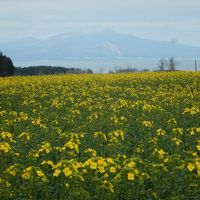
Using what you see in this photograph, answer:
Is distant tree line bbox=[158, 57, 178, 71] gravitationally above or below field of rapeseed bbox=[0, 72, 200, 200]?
above

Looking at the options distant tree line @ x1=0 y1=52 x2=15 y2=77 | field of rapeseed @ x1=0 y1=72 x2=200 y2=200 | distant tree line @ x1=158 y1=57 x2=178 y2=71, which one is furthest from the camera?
distant tree line @ x1=158 y1=57 x2=178 y2=71

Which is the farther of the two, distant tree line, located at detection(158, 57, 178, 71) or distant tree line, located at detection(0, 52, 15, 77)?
distant tree line, located at detection(158, 57, 178, 71)

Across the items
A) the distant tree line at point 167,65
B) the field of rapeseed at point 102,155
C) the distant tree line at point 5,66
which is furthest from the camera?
the distant tree line at point 167,65

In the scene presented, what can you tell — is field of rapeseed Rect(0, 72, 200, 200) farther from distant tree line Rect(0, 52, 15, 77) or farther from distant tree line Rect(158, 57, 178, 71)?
distant tree line Rect(158, 57, 178, 71)

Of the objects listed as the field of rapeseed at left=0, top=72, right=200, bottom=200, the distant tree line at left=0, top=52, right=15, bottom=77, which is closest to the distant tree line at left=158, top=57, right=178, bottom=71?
the distant tree line at left=0, top=52, right=15, bottom=77

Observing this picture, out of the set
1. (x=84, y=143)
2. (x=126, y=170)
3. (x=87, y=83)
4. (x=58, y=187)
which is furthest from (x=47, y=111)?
(x=87, y=83)

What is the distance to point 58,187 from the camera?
6.47m

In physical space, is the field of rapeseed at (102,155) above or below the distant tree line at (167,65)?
below

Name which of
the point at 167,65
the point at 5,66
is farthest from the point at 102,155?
the point at 167,65

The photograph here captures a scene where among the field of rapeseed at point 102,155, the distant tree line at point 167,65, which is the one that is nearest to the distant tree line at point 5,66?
the field of rapeseed at point 102,155

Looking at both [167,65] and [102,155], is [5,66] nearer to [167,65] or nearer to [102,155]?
[167,65]

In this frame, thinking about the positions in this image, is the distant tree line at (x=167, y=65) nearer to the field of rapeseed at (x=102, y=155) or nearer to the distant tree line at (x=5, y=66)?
the distant tree line at (x=5, y=66)

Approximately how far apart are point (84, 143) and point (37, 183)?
3.40m

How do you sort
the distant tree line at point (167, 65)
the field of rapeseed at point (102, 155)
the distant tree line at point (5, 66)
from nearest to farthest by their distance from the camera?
the field of rapeseed at point (102, 155) < the distant tree line at point (5, 66) < the distant tree line at point (167, 65)
